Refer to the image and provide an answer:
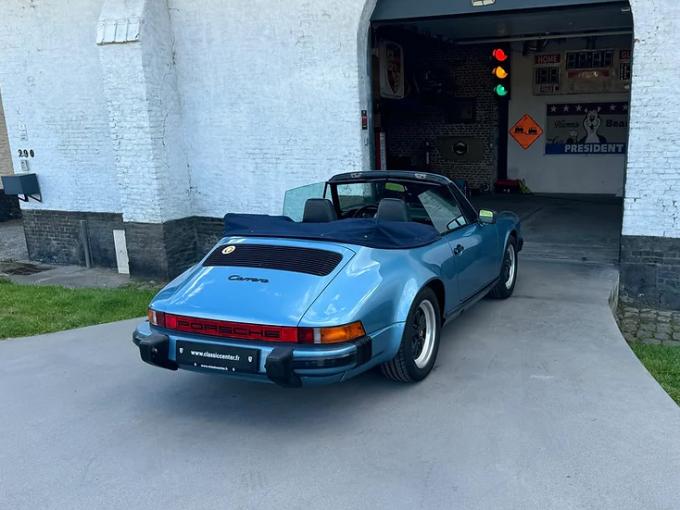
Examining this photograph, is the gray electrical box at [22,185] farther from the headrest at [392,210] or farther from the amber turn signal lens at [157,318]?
the headrest at [392,210]

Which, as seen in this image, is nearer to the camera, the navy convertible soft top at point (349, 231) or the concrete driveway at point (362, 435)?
the concrete driveway at point (362, 435)

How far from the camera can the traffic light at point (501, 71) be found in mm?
14781

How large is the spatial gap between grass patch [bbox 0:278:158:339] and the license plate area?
3.48 meters

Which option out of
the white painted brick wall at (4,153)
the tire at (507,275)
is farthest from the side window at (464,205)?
the white painted brick wall at (4,153)

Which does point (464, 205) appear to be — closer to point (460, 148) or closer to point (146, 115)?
point (146, 115)

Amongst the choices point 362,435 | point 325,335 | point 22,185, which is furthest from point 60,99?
point 362,435

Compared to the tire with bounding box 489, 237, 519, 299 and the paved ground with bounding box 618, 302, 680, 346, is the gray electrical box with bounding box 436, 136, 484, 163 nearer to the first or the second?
the paved ground with bounding box 618, 302, 680, 346

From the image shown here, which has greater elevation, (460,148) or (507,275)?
(460,148)

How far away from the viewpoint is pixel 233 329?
3.94m

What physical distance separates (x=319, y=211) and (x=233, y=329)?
5.84ft

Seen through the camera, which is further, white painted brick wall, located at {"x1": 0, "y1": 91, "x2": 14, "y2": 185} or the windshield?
white painted brick wall, located at {"x1": 0, "y1": 91, "x2": 14, "y2": 185}

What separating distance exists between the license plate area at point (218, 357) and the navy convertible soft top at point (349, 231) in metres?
1.07

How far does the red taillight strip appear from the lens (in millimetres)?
3816

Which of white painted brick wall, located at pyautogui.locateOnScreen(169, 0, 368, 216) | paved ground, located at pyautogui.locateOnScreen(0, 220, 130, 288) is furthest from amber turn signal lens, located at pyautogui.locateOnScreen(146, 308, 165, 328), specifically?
paved ground, located at pyautogui.locateOnScreen(0, 220, 130, 288)
